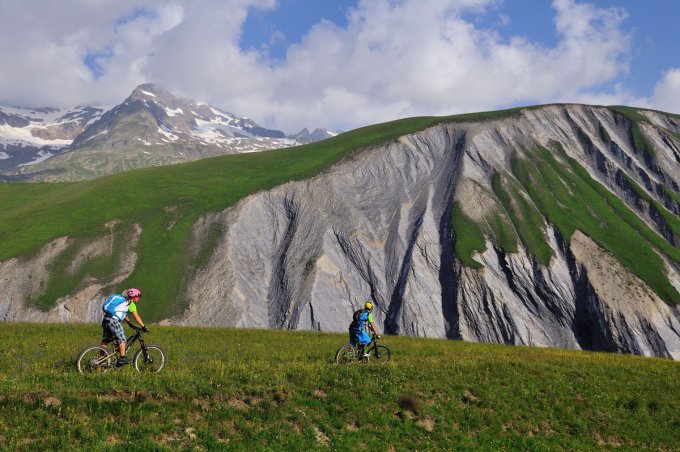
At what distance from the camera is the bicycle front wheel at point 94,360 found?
15.9m

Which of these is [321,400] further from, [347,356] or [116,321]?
[116,321]

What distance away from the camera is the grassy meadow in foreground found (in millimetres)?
13086

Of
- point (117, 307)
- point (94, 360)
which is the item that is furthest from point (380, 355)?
point (94, 360)

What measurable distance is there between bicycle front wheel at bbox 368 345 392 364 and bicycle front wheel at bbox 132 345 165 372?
8.93m

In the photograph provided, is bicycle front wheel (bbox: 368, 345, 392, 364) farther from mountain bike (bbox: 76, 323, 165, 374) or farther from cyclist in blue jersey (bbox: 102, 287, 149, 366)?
cyclist in blue jersey (bbox: 102, 287, 149, 366)

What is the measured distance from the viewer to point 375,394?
17.6 metres

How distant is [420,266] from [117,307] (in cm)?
6269

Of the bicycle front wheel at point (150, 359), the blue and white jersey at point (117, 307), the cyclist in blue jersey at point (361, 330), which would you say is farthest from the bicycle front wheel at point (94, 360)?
the cyclist in blue jersey at point (361, 330)

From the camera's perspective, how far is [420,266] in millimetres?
75688

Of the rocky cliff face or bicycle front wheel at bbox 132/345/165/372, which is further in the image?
the rocky cliff face

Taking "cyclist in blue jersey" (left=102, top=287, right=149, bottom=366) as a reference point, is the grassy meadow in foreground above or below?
below

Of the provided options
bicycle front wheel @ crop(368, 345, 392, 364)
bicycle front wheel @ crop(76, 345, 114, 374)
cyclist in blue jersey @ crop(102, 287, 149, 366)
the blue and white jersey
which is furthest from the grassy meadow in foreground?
the blue and white jersey

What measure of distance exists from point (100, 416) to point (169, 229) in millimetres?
67026

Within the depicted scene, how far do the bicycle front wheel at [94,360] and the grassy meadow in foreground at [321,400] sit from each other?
39 cm
